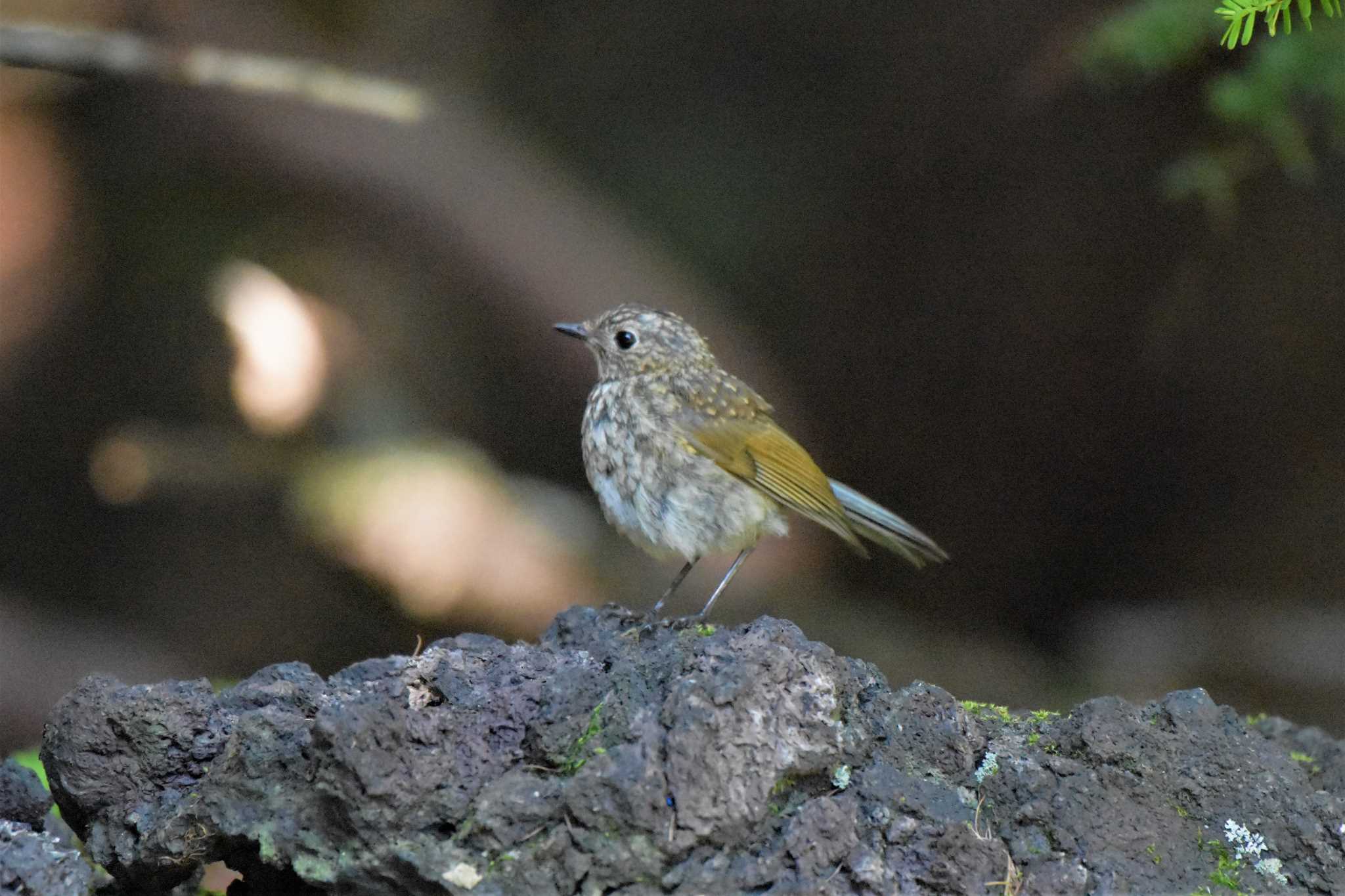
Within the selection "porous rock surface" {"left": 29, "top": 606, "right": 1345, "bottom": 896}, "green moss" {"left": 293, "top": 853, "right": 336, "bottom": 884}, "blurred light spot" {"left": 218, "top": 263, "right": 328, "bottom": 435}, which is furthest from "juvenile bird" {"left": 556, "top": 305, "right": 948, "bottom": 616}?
"blurred light spot" {"left": 218, "top": 263, "right": 328, "bottom": 435}

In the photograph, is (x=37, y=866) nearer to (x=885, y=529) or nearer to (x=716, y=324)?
(x=885, y=529)

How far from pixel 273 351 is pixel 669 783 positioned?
5389 millimetres

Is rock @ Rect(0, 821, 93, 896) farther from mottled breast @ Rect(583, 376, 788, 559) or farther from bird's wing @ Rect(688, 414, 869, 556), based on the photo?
bird's wing @ Rect(688, 414, 869, 556)

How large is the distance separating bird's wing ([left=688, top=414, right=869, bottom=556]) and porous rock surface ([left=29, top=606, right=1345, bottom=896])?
1499 millimetres

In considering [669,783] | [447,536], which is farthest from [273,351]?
[669,783]

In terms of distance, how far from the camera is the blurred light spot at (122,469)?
7.34 m

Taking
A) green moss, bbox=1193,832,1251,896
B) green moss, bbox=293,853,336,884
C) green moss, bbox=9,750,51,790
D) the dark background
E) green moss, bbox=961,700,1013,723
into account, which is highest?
the dark background

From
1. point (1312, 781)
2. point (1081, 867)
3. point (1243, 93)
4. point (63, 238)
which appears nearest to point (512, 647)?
point (1081, 867)

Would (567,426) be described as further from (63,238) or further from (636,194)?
(63,238)

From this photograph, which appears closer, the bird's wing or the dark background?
the bird's wing

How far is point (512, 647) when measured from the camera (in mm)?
2975

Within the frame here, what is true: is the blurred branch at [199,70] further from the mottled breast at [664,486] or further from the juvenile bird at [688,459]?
the mottled breast at [664,486]

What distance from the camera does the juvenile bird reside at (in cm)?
427

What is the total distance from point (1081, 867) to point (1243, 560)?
491 centimetres
